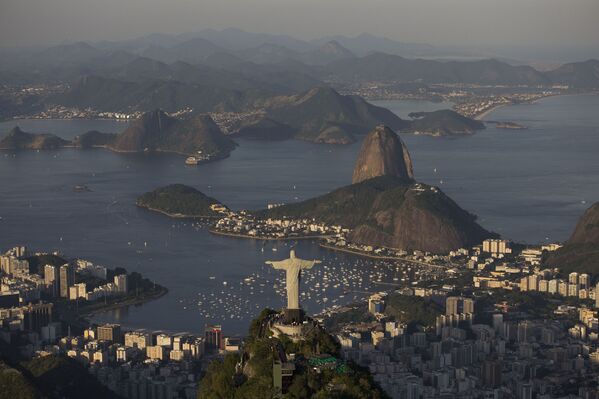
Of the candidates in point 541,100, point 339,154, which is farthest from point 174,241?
point 541,100

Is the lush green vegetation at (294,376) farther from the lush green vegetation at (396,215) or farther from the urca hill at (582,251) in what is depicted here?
the lush green vegetation at (396,215)

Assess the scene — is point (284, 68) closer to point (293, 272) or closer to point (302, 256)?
point (302, 256)

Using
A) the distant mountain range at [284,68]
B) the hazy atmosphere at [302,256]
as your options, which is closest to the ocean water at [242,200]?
Answer: the hazy atmosphere at [302,256]

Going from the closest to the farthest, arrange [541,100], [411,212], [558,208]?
[411,212], [558,208], [541,100]

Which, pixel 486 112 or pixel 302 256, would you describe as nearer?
pixel 302 256

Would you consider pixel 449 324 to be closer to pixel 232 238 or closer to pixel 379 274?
pixel 379 274

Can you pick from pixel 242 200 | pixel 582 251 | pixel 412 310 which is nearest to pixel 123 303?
pixel 412 310
